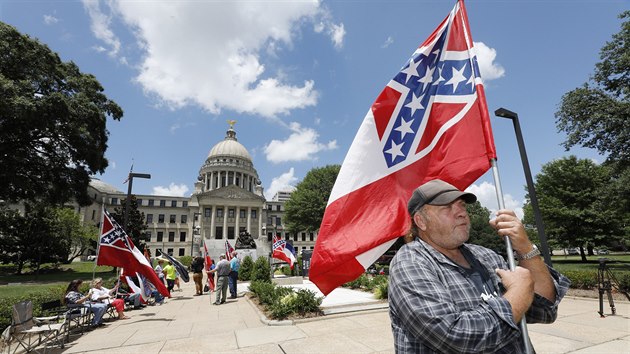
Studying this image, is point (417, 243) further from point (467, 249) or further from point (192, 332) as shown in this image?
point (192, 332)

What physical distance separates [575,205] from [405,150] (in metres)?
43.0

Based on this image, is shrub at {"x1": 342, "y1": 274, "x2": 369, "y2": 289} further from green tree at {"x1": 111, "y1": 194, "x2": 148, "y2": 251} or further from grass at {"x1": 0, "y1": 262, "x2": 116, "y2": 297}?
green tree at {"x1": 111, "y1": 194, "x2": 148, "y2": 251}

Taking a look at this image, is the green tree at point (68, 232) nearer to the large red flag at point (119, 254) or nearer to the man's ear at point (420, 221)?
the large red flag at point (119, 254)

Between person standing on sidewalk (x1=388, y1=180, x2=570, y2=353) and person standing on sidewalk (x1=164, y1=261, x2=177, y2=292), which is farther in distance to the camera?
person standing on sidewalk (x1=164, y1=261, x2=177, y2=292)

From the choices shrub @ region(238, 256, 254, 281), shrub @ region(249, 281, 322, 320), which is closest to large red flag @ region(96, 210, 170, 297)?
shrub @ region(249, 281, 322, 320)

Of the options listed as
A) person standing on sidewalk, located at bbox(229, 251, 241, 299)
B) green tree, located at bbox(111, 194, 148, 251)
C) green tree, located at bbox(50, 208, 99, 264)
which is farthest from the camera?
green tree, located at bbox(50, 208, 99, 264)

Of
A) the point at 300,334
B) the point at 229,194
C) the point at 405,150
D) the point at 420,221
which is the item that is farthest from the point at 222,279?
the point at 229,194

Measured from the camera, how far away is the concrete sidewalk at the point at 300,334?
6.71m

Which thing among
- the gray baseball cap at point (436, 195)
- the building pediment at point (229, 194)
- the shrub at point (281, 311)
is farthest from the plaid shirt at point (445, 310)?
the building pediment at point (229, 194)

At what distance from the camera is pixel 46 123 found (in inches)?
931

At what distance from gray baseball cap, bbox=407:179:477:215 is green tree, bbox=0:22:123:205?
27.1m

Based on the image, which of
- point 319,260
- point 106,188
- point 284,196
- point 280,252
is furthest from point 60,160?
point 284,196

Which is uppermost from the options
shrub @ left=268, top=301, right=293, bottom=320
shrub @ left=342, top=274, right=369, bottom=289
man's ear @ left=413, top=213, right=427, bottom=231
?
man's ear @ left=413, top=213, right=427, bottom=231

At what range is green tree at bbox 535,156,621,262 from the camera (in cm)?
3366
